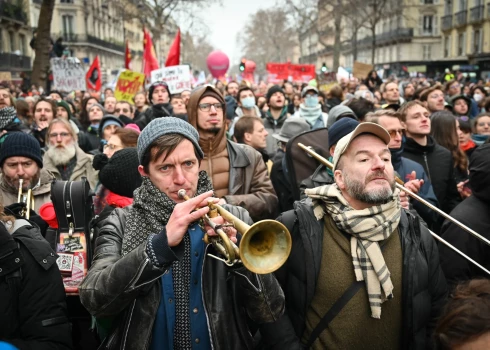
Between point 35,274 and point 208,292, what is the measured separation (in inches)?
31.2

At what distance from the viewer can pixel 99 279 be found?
219 cm

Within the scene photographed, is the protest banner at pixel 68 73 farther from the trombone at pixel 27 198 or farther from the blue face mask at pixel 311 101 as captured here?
the trombone at pixel 27 198

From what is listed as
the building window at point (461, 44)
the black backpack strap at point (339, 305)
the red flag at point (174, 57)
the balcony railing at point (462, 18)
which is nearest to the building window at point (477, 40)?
the balcony railing at point (462, 18)

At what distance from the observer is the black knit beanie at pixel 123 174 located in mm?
3389

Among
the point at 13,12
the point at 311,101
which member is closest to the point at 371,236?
the point at 311,101

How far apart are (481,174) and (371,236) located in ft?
3.57

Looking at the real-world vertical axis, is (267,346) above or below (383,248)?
below

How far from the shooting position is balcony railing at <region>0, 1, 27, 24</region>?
33.0 metres

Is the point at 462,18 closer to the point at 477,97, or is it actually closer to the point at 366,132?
the point at 477,97

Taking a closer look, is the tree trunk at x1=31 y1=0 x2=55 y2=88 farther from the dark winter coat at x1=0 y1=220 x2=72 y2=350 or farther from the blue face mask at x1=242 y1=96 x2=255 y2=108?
the dark winter coat at x1=0 y1=220 x2=72 y2=350

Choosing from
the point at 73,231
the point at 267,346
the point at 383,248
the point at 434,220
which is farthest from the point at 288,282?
the point at 434,220

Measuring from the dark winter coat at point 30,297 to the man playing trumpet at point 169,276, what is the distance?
0.26m

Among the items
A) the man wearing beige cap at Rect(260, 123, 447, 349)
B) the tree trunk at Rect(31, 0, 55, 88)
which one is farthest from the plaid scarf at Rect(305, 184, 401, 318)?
the tree trunk at Rect(31, 0, 55, 88)

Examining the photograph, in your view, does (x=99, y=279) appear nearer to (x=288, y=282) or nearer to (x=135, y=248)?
(x=135, y=248)
